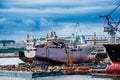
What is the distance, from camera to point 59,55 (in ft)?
458

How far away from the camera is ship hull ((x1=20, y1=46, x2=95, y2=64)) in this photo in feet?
450

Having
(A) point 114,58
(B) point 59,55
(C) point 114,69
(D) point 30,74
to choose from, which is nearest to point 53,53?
(B) point 59,55

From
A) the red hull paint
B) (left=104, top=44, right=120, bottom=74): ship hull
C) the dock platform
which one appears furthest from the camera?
the dock platform

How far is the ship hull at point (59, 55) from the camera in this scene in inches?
5404

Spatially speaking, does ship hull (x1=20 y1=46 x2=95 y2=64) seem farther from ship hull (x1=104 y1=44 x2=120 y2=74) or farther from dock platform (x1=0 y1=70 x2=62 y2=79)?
ship hull (x1=104 y1=44 x2=120 y2=74)

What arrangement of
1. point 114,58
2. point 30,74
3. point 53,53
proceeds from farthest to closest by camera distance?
point 53,53 → point 30,74 → point 114,58

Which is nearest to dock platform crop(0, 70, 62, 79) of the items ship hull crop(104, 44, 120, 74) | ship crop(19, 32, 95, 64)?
ship hull crop(104, 44, 120, 74)

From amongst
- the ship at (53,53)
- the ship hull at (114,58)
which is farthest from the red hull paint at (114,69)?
the ship at (53,53)

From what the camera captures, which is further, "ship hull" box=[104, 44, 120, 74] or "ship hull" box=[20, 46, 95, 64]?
"ship hull" box=[20, 46, 95, 64]

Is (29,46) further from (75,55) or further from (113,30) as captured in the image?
(113,30)

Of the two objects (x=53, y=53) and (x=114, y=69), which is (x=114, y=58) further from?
(x=53, y=53)

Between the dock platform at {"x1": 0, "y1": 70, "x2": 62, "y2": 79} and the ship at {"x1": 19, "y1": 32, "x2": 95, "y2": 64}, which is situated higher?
the ship at {"x1": 19, "y1": 32, "x2": 95, "y2": 64}

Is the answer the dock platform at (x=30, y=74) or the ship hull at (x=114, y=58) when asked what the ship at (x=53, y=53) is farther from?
the ship hull at (x=114, y=58)

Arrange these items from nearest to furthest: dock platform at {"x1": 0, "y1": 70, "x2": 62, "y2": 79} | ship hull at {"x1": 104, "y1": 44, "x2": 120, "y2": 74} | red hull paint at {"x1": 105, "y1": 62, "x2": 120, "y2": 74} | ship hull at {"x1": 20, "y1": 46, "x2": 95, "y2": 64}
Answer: red hull paint at {"x1": 105, "y1": 62, "x2": 120, "y2": 74} < ship hull at {"x1": 104, "y1": 44, "x2": 120, "y2": 74} < dock platform at {"x1": 0, "y1": 70, "x2": 62, "y2": 79} < ship hull at {"x1": 20, "y1": 46, "x2": 95, "y2": 64}
